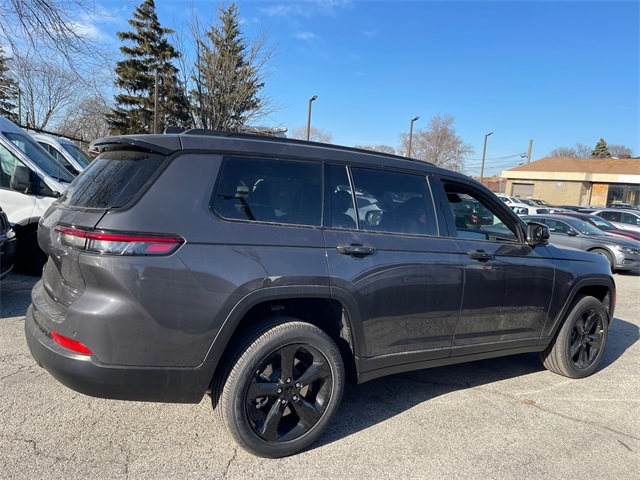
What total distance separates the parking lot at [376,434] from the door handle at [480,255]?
1.21 metres

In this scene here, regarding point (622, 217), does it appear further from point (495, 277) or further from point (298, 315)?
point (298, 315)

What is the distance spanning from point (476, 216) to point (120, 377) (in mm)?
2906

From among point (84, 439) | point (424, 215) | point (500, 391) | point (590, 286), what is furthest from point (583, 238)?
point (84, 439)

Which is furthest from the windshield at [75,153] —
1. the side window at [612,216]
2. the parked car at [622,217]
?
the side window at [612,216]

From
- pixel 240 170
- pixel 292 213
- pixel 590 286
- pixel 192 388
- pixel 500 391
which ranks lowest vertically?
pixel 500 391

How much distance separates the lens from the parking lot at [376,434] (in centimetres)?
263

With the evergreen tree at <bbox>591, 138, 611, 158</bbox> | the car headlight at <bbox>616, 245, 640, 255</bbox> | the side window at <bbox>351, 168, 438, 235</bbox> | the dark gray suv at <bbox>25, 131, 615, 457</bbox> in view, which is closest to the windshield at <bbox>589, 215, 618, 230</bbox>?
the car headlight at <bbox>616, 245, 640, 255</bbox>

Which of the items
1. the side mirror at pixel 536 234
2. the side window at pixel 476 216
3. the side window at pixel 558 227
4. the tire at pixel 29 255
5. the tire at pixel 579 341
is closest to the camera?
the side window at pixel 476 216

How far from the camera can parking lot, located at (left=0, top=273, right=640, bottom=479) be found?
2.63 metres

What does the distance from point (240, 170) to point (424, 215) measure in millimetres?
1456

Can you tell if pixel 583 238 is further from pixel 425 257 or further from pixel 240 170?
pixel 240 170

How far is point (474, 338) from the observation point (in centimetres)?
352

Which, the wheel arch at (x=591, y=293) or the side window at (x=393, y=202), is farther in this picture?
the wheel arch at (x=591, y=293)

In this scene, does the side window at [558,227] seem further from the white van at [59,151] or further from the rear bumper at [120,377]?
the white van at [59,151]
